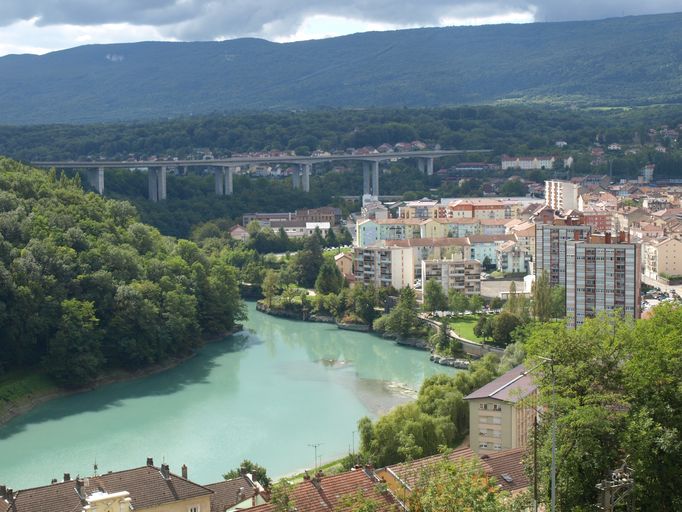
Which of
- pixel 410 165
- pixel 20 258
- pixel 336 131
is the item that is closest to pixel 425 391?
pixel 20 258

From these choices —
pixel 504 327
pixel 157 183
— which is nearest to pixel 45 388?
pixel 504 327

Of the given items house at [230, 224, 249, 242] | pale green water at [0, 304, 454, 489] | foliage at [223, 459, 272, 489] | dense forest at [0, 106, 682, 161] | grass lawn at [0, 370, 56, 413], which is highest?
dense forest at [0, 106, 682, 161]

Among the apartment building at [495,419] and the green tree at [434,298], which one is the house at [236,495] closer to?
the apartment building at [495,419]

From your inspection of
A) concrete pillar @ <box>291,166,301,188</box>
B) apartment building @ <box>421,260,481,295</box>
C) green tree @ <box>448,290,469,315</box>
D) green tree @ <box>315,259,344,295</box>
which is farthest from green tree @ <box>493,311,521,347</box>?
concrete pillar @ <box>291,166,301,188</box>

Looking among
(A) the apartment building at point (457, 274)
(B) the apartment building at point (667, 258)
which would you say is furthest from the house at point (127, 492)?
(B) the apartment building at point (667, 258)

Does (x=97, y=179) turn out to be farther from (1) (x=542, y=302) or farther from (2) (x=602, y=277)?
(2) (x=602, y=277)

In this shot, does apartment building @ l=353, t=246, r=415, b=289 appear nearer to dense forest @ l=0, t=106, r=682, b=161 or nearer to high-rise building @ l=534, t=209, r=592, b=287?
high-rise building @ l=534, t=209, r=592, b=287
